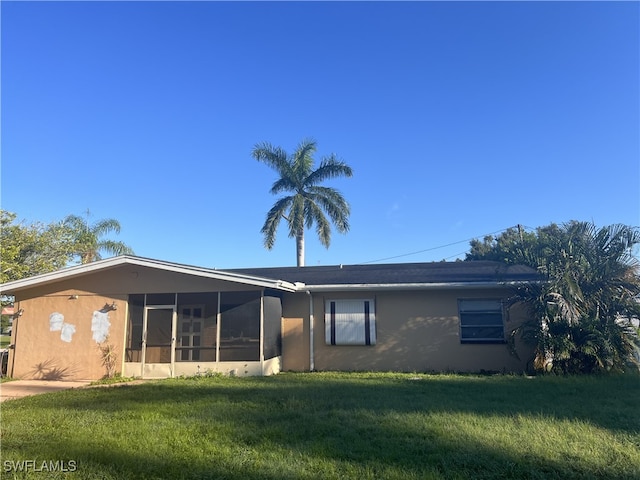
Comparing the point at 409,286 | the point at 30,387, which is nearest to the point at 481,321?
the point at 409,286

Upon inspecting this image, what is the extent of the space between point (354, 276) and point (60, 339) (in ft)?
29.4

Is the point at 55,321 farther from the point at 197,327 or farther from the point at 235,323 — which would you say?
the point at 235,323

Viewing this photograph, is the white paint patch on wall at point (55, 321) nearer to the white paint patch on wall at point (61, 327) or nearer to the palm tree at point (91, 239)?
the white paint patch on wall at point (61, 327)

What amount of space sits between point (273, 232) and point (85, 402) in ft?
47.4

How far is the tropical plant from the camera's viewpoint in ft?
36.6

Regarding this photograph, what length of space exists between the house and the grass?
3.32 metres

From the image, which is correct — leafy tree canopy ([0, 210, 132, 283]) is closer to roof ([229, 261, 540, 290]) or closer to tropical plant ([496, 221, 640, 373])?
roof ([229, 261, 540, 290])

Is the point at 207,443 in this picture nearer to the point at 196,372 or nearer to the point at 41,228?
the point at 196,372

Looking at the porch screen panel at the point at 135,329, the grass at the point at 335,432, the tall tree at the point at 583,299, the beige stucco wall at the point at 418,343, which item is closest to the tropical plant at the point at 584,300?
the tall tree at the point at 583,299

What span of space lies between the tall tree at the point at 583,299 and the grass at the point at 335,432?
66.0 inches

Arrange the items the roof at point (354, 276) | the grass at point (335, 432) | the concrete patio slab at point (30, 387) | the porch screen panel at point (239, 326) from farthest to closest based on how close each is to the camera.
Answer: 1. the porch screen panel at point (239, 326)
2. the roof at point (354, 276)
3. the concrete patio slab at point (30, 387)
4. the grass at point (335, 432)

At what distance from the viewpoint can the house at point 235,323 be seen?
12930 mm

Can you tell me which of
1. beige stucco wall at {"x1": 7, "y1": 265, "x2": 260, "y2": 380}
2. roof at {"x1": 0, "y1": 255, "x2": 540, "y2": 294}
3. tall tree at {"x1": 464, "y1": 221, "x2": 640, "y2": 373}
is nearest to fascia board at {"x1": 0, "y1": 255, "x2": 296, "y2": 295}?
roof at {"x1": 0, "y1": 255, "x2": 540, "y2": 294}

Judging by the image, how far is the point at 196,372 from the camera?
12891 mm
